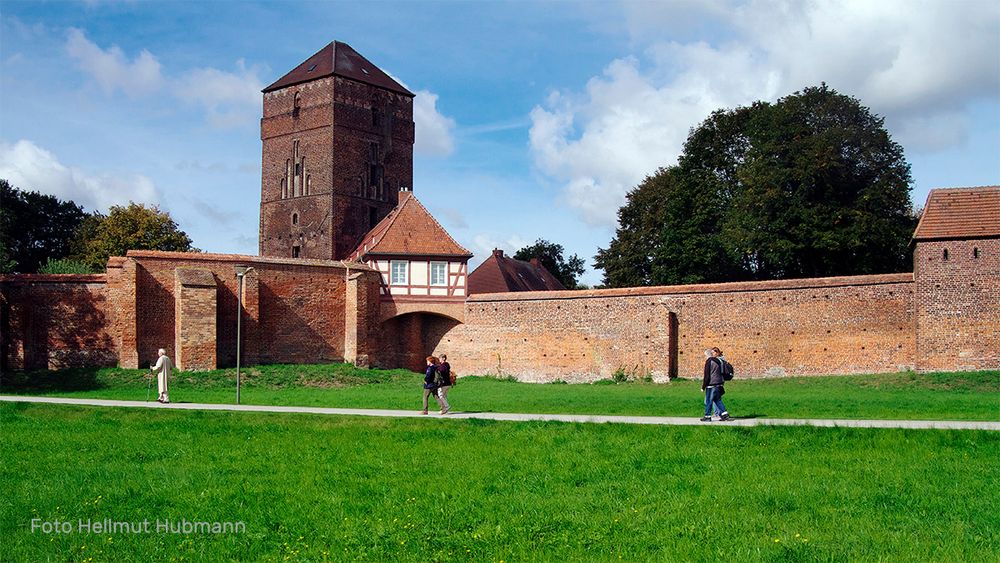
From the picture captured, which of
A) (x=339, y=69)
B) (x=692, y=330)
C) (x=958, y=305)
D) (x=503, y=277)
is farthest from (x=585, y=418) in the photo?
(x=339, y=69)

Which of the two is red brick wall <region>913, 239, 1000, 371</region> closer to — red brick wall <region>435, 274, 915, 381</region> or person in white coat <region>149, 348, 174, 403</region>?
red brick wall <region>435, 274, 915, 381</region>

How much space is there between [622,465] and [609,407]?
8212mm

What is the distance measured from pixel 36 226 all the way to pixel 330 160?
19089 millimetres

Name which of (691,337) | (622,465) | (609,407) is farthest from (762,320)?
(622,465)

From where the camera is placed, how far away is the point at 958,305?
28.7 meters

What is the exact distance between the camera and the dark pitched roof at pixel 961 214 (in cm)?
2858

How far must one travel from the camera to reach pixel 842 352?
30547 mm

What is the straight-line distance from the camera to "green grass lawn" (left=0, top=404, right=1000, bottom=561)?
29.0 feet

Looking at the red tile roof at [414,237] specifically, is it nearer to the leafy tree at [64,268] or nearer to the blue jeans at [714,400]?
the leafy tree at [64,268]

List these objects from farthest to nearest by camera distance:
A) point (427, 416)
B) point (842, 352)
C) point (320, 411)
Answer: point (842, 352), point (320, 411), point (427, 416)

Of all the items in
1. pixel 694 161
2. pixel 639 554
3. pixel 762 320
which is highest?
pixel 694 161

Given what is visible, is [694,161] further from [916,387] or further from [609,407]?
[609,407]

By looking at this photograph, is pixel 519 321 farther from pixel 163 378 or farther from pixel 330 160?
pixel 330 160

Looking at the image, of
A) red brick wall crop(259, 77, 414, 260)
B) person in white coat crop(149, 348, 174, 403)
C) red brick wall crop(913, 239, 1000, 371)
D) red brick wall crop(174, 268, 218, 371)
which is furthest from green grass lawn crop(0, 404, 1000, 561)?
red brick wall crop(259, 77, 414, 260)
